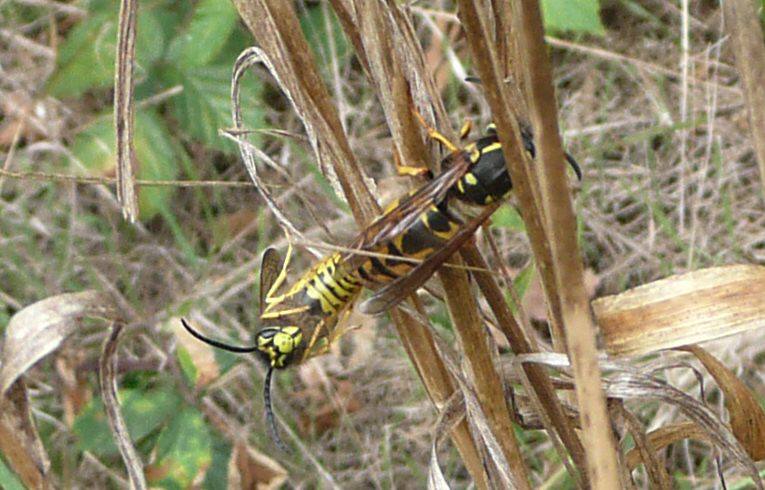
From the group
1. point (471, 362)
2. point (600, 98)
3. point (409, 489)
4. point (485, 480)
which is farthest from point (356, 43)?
point (600, 98)

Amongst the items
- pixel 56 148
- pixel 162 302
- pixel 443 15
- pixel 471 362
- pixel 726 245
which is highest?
pixel 443 15

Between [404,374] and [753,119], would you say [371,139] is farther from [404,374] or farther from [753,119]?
[753,119]

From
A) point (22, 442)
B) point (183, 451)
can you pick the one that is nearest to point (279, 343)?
point (22, 442)

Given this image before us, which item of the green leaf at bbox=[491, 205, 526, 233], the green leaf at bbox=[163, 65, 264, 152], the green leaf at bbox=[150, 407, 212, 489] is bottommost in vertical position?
the green leaf at bbox=[150, 407, 212, 489]

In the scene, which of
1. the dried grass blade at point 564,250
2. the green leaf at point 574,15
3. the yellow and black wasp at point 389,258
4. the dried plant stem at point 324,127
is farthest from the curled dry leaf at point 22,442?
the green leaf at point 574,15

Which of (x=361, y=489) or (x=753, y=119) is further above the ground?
(x=753, y=119)

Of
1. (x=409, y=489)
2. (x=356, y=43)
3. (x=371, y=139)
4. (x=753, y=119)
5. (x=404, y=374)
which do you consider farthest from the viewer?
(x=371, y=139)

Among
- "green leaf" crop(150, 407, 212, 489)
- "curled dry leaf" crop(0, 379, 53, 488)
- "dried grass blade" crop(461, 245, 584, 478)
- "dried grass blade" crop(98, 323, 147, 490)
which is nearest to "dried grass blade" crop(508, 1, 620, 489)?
"dried grass blade" crop(461, 245, 584, 478)

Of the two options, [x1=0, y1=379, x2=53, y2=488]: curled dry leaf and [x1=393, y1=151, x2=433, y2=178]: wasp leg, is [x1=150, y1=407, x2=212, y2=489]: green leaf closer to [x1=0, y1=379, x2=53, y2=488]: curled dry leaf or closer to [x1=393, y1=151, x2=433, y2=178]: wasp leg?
[x1=0, y1=379, x2=53, y2=488]: curled dry leaf
